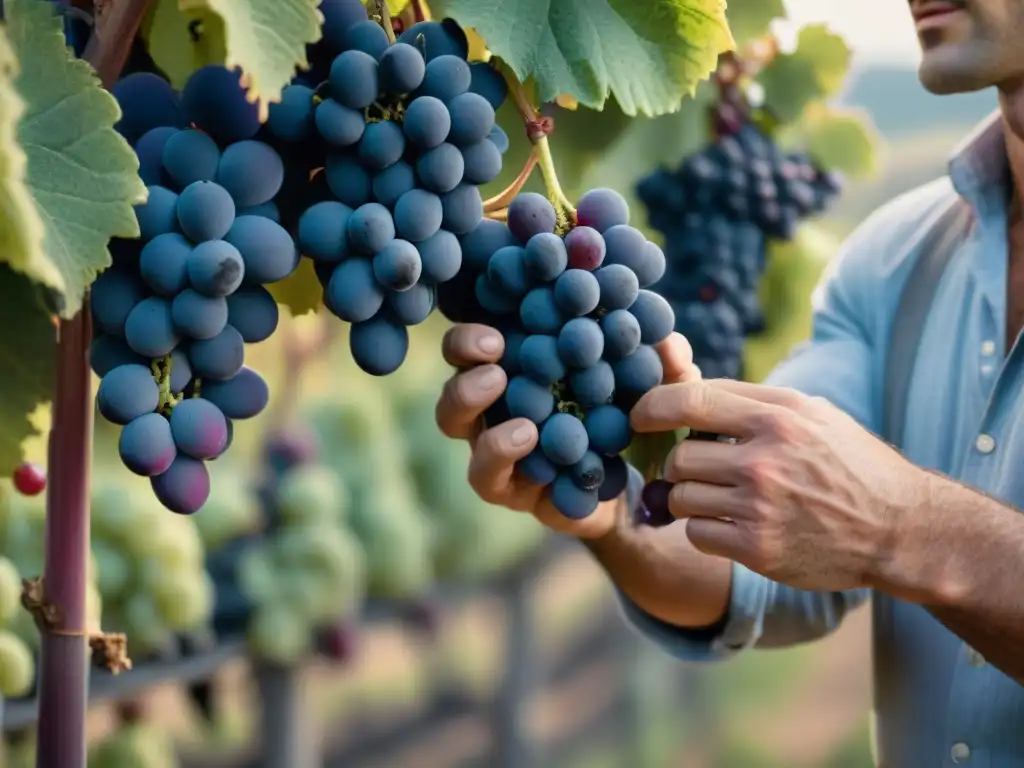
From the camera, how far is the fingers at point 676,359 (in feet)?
1.89

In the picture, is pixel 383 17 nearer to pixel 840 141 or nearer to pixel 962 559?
pixel 962 559

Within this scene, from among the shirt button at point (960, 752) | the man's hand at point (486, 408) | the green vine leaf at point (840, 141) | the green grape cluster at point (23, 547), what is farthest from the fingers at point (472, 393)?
the green vine leaf at point (840, 141)

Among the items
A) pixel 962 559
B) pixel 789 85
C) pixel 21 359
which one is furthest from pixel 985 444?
pixel 21 359

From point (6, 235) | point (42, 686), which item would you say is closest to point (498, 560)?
point (42, 686)

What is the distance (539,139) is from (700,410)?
6.0 inches

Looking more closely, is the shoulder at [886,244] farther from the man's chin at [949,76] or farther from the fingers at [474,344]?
the fingers at [474,344]

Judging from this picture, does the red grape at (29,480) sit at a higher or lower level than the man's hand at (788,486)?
lower

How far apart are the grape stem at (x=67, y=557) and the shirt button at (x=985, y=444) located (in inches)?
24.8

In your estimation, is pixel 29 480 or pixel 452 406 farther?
pixel 29 480

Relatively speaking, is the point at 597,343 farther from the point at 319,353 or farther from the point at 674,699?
the point at 674,699

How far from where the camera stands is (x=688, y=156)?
42.3 inches

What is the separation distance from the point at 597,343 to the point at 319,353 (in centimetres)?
104

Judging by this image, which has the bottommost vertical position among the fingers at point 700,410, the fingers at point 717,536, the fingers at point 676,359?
the fingers at point 717,536

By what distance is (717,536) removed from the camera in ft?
2.02
